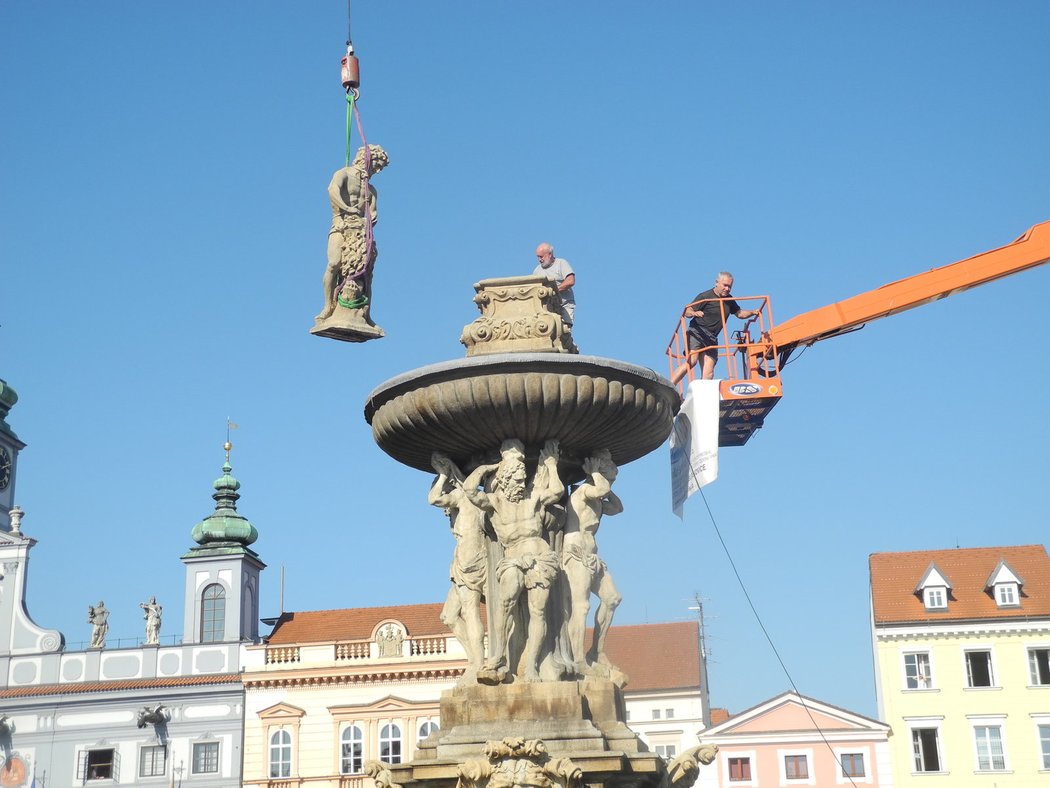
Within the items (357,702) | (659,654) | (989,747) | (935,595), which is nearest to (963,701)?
(989,747)

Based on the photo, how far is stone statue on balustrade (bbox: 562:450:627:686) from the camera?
961cm

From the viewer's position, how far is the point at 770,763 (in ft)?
130

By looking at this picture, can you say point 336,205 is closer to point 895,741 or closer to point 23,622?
point 895,741

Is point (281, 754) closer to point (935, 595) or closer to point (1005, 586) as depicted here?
point (935, 595)

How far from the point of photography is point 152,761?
41.8m

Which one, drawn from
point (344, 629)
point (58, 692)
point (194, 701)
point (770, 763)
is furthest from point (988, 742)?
point (58, 692)

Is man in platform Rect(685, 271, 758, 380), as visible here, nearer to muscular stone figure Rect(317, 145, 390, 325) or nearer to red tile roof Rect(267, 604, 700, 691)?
muscular stone figure Rect(317, 145, 390, 325)

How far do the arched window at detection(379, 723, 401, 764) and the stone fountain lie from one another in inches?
1238

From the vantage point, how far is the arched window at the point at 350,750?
40.6 meters

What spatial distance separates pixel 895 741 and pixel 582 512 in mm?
31402

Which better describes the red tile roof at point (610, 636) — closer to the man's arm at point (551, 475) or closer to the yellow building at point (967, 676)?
the yellow building at point (967, 676)

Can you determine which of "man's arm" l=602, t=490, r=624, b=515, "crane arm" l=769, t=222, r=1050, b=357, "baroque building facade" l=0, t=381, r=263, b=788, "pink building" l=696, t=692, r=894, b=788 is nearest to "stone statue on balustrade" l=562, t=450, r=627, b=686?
"man's arm" l=602, t=490, r=624, b=515

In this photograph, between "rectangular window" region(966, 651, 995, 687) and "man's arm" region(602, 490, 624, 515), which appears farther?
"rectangular window" region(966, 651, 995, 687)

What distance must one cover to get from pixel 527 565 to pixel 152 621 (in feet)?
121
